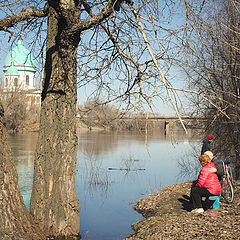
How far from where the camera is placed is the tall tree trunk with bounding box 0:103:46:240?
15.6 ft

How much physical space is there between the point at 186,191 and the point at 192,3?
6513 mm

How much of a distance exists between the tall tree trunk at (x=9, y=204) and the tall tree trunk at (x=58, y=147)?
1.73ft

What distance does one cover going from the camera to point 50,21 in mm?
6086

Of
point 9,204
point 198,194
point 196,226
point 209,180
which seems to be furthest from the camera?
point 198,194

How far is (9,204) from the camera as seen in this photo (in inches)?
191

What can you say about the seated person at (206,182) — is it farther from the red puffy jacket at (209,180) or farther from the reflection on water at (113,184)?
the reflection on water at (113,184)

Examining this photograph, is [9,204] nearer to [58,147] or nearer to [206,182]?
[58,147]

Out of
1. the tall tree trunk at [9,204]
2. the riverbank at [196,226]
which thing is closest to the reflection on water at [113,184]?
the riverbank at [196,226]

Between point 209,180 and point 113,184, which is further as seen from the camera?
point 113,184

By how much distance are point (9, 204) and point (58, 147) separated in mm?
1279

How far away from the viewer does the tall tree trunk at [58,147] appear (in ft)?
18.6

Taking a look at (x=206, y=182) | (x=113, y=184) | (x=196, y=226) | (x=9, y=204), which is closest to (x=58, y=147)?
(x=9, y=204)

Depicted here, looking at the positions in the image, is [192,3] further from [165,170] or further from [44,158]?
[165,170]

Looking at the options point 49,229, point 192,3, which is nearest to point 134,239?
point 49,229
